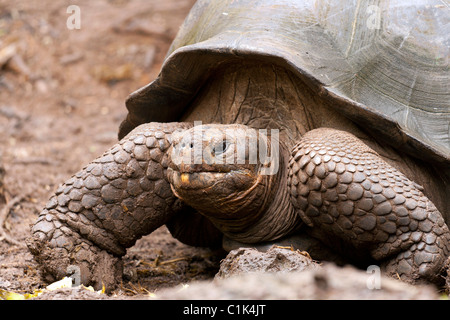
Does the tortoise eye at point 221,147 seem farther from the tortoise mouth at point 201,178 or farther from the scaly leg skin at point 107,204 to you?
the scaly leg skin at point 107,204

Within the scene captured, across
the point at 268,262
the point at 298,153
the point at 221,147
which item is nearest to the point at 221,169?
the point at 221,147

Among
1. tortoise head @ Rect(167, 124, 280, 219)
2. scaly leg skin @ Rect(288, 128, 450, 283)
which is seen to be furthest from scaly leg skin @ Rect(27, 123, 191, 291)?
scaly leg skin @ Rect(288, 128, 450, 283)

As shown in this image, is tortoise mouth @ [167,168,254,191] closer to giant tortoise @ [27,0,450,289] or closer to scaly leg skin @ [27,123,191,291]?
giant tortoise @ [27,0,450,289]

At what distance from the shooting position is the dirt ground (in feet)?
24.1

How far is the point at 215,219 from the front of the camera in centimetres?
391

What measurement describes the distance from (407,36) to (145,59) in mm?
6695

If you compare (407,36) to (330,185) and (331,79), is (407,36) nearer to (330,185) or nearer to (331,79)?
(331,79)

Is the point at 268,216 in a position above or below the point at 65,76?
below

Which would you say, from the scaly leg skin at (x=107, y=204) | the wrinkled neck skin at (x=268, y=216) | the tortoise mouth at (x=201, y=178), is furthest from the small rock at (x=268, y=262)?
the scaly leg skin at (x=107, y=204)

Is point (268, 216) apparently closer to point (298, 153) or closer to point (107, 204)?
point (298, 153)

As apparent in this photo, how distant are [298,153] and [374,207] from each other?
50cm

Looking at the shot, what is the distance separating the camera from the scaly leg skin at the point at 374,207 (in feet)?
11.2

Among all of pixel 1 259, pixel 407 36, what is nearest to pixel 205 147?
pixel 407 36

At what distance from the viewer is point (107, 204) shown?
3.88 m
